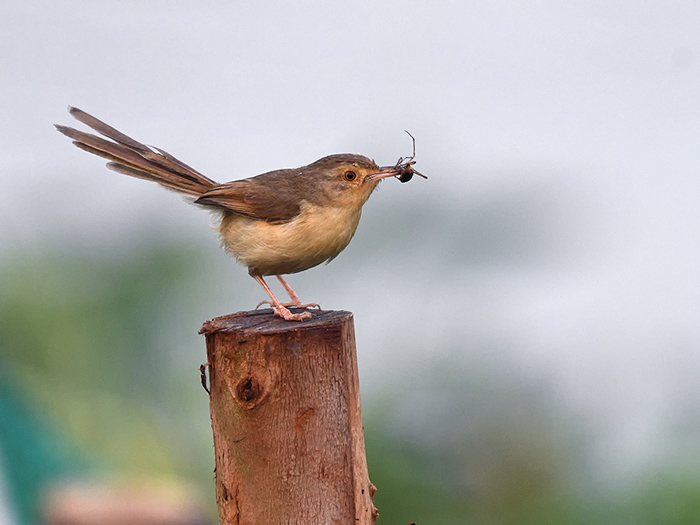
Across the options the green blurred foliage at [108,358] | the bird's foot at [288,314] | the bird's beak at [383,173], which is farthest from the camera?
the green blurred foliage at [108,358]

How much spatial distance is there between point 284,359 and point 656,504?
4.64 meters

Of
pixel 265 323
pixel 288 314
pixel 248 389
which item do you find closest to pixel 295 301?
pixel 288 314

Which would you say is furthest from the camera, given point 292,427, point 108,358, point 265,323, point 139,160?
point 108,358

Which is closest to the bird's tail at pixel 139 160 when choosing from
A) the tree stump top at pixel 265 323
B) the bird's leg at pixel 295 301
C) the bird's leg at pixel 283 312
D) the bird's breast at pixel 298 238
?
the bird's breast at pixel 298 238

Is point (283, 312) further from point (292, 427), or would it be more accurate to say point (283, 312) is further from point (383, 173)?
point (383, 173)

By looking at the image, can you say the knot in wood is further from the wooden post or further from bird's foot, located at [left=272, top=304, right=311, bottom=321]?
bird's foot, located at [left=272, top=304, right=311, bottom=321]

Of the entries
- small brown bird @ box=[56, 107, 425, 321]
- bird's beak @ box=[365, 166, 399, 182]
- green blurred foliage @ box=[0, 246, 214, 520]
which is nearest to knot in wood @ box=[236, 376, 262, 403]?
small brown bird @ box=[56, 107, 425, 321]

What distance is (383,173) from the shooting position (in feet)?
14.3

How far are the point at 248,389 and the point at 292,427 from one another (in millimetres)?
221

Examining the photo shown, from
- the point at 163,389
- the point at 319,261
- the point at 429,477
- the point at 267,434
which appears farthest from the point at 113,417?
the point at 267,434

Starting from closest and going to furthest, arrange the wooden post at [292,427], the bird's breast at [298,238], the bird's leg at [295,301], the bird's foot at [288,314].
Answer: the wooden post at [292,427], the bird's foot at [288,314], the bird's leg at [295,301], the bird's breast at [298,238]

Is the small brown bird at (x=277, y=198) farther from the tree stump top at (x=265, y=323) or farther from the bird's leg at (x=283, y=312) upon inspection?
the tree stump top at (x=265, y=323)

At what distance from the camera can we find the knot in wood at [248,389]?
3.28 m

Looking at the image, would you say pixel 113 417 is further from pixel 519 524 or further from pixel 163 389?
pixel 519 524
